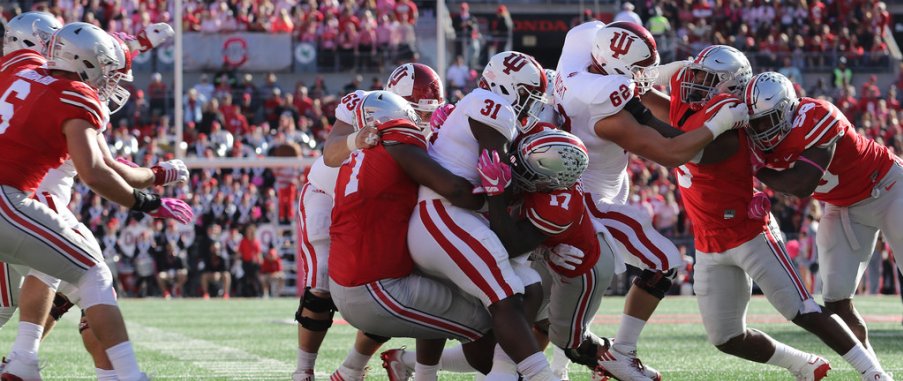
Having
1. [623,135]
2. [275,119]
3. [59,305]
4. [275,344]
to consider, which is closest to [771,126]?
[623,135]

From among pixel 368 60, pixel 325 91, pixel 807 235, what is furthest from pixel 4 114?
pixel 807 235

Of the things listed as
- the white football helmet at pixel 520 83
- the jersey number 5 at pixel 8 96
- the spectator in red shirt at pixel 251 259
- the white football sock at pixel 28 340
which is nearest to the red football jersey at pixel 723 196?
the white football helmet at pixel 520 83

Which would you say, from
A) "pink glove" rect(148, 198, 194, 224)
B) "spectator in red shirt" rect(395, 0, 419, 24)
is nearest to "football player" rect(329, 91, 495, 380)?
"pink glove" rect(148, 198, 194, 224)

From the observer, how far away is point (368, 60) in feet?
52.4

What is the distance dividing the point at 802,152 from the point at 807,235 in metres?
13.4

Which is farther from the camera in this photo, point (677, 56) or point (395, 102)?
point (677, 56)

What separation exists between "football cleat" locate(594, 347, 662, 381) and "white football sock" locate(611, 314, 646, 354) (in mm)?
45

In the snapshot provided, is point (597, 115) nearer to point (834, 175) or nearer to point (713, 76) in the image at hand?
point (713, 76)

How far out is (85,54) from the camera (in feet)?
17.3

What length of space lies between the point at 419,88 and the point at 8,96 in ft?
5.94

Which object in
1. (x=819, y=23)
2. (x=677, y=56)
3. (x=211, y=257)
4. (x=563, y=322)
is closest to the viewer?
(x=563, y=322)

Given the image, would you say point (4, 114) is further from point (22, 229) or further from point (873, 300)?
point (873, 300)

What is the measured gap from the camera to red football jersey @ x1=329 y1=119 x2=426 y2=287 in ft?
16.0

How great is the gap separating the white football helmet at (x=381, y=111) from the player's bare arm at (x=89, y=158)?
1.00 meters
